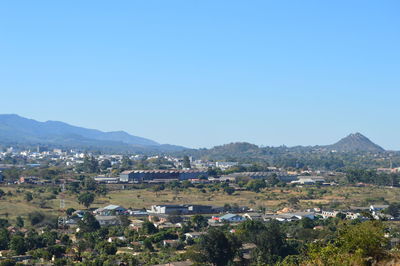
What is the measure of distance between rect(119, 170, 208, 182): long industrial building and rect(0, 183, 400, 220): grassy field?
432 inches

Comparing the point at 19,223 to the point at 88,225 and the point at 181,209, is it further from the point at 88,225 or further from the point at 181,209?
the point at 181,209

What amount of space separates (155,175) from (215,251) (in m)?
49.9

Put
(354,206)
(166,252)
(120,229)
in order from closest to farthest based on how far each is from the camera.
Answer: (166,252)
(120,229)
(354,206)

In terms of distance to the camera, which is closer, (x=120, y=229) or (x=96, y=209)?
(x=120, y=229)

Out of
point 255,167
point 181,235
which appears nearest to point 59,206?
point 181,235

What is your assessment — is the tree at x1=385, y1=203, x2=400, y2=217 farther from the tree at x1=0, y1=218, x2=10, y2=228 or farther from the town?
the tree at x1=0, y1=218, x2=10, y2=228

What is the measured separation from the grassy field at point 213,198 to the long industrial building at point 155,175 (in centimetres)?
1097

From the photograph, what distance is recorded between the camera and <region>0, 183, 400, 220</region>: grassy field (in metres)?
47.6

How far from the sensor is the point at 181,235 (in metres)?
33.7

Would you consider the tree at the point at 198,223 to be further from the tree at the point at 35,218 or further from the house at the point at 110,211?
the tree at the point at 35,218

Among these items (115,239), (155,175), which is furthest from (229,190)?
(115,239)

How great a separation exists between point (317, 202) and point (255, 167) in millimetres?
35779

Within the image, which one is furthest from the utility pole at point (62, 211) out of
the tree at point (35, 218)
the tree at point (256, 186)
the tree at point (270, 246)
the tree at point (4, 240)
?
the tree at point (256, 186)

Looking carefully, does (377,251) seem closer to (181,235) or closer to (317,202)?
(181,235)
